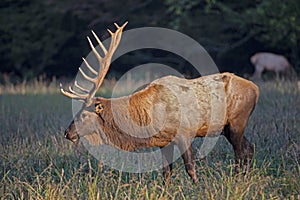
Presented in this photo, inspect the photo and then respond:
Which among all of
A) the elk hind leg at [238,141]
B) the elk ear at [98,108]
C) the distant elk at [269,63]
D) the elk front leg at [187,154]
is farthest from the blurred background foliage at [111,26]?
the elk front leg at [187,154]

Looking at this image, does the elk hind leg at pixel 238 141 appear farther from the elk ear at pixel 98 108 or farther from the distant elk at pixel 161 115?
the elk ear at pixel 98 108

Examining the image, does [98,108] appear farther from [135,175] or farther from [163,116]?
[135,175]

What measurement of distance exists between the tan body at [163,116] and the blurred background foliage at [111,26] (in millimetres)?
15537

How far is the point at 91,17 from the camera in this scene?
25.7 metres

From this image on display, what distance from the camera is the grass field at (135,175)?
18.9ft

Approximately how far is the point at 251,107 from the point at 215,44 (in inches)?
678

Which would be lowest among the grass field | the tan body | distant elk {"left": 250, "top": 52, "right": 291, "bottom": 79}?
distant elk {"left": 250, "top": 52, "right": 291, "bottom": 79}

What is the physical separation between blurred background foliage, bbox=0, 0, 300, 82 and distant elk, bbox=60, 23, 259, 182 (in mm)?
15577

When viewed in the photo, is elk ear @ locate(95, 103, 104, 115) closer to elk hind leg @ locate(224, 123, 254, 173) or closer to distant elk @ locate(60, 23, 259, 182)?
distant elk @ locate(60, 23, 259, 182)

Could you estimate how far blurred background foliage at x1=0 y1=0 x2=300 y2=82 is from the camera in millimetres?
23672

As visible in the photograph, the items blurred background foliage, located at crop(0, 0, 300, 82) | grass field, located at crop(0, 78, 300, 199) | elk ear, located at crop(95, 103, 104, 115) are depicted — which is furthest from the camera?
blurred background foliage, located at crop(0, 0, 300, 82)

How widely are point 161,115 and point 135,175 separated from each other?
70 centimetres

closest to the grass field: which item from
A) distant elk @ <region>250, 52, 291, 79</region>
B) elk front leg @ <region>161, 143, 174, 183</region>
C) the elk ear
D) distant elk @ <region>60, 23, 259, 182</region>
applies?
elk front leg @ <region>161, 143, 174, 183</region>

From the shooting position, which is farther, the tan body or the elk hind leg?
the elk hind leg
